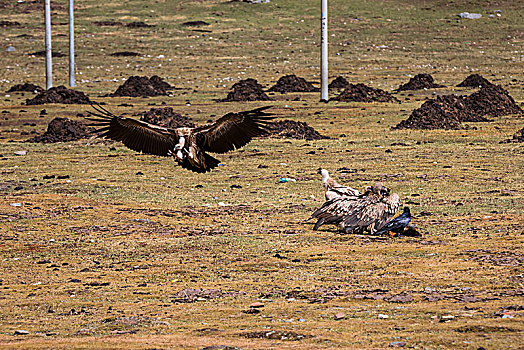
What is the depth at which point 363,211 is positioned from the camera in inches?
483

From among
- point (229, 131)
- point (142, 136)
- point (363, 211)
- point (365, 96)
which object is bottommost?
point (365, 96)

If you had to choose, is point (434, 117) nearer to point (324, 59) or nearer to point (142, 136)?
point (324, 59)

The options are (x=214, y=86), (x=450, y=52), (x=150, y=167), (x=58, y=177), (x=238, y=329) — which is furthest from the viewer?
(x=450, y=52)

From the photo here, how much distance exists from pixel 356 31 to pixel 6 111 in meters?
36.8

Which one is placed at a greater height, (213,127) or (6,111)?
(213,127)

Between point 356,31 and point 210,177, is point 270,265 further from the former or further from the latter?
point 356,31

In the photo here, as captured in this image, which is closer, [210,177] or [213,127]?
[213,127]

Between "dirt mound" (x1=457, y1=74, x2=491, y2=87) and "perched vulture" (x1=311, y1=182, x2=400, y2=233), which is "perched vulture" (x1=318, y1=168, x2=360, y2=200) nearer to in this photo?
"perched vulture" (x1=311, y1=182, x2=400, y2=233)

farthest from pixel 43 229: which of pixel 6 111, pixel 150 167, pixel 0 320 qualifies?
pixel 6 111

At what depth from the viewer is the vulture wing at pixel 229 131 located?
10648 millimetres

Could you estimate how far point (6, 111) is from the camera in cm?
3169

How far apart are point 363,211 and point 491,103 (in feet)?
59.0

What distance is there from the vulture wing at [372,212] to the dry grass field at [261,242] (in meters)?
0.24

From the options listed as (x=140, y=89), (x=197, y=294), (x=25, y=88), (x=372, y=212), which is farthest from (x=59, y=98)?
(x=197, y=294)
